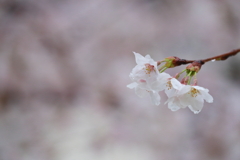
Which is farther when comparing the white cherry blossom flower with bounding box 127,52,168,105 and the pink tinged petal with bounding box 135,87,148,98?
the pink tinged petal with bounding box 135,87,148,98

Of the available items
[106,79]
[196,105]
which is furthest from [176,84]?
[106,79]

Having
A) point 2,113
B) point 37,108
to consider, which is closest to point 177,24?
point 37,108

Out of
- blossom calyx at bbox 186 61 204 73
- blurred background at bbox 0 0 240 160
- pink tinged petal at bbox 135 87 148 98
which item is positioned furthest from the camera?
blurred background at bbox 0 0 240 160

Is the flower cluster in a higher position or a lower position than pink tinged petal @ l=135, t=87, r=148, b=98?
lower

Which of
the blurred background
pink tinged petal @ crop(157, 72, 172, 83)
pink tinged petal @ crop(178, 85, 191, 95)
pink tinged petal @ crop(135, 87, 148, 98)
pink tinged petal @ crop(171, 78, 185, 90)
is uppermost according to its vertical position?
the blurred background

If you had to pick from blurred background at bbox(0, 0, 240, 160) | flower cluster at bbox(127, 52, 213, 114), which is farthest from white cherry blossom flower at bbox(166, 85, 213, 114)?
blurred background at bbox(0, 0, 240, 160)

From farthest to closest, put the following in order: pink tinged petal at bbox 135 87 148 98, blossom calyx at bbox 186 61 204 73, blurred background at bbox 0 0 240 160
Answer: blurred background at bbox 0 0 240 160, pink tinged petal at bbox 135 87 148 98, blossom calyx at bbox 186 61 204 73

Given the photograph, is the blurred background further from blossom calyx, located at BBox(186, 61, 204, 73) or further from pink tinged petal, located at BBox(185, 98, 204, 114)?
blossom calyx, located at BBox(186, 61, 204, 73)

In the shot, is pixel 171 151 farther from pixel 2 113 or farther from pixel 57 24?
pixel 57 24
